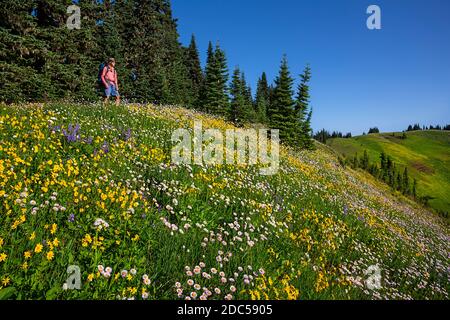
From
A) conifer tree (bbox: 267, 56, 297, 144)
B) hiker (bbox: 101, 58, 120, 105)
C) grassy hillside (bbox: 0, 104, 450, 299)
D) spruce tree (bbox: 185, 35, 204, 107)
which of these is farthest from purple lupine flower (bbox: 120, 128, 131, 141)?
spruce tree (bbox: 185, 35, 204, 107)

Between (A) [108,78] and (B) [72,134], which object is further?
(A) [108,78]

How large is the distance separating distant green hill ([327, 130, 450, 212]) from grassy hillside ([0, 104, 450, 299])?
121 meters

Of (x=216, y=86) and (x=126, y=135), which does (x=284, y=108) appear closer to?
(x=216, y=86)

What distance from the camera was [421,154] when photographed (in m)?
162

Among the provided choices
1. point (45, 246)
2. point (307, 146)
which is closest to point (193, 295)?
point (45, 246)

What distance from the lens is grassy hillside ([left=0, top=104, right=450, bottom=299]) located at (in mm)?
3453

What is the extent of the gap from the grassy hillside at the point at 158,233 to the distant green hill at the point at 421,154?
121 meters

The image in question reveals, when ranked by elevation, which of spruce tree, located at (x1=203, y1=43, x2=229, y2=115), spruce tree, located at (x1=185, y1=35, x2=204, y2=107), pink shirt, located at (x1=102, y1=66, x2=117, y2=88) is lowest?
pink shirt, located at (x1=102, y1=66, x2=117, y2=88)

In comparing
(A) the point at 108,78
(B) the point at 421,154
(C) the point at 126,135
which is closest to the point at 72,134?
(C) the point at 126,135

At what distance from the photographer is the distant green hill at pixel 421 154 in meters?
122

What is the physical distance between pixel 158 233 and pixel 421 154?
189m

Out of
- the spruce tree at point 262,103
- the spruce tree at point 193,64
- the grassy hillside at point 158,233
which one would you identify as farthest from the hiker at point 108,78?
the spruce tree at point 193,64

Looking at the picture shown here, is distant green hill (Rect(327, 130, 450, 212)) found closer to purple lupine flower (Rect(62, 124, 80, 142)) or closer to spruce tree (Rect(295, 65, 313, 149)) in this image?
spruce tree (Rect(295, 65, 313, 149))

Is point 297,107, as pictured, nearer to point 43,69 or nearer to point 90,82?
point 90,82
